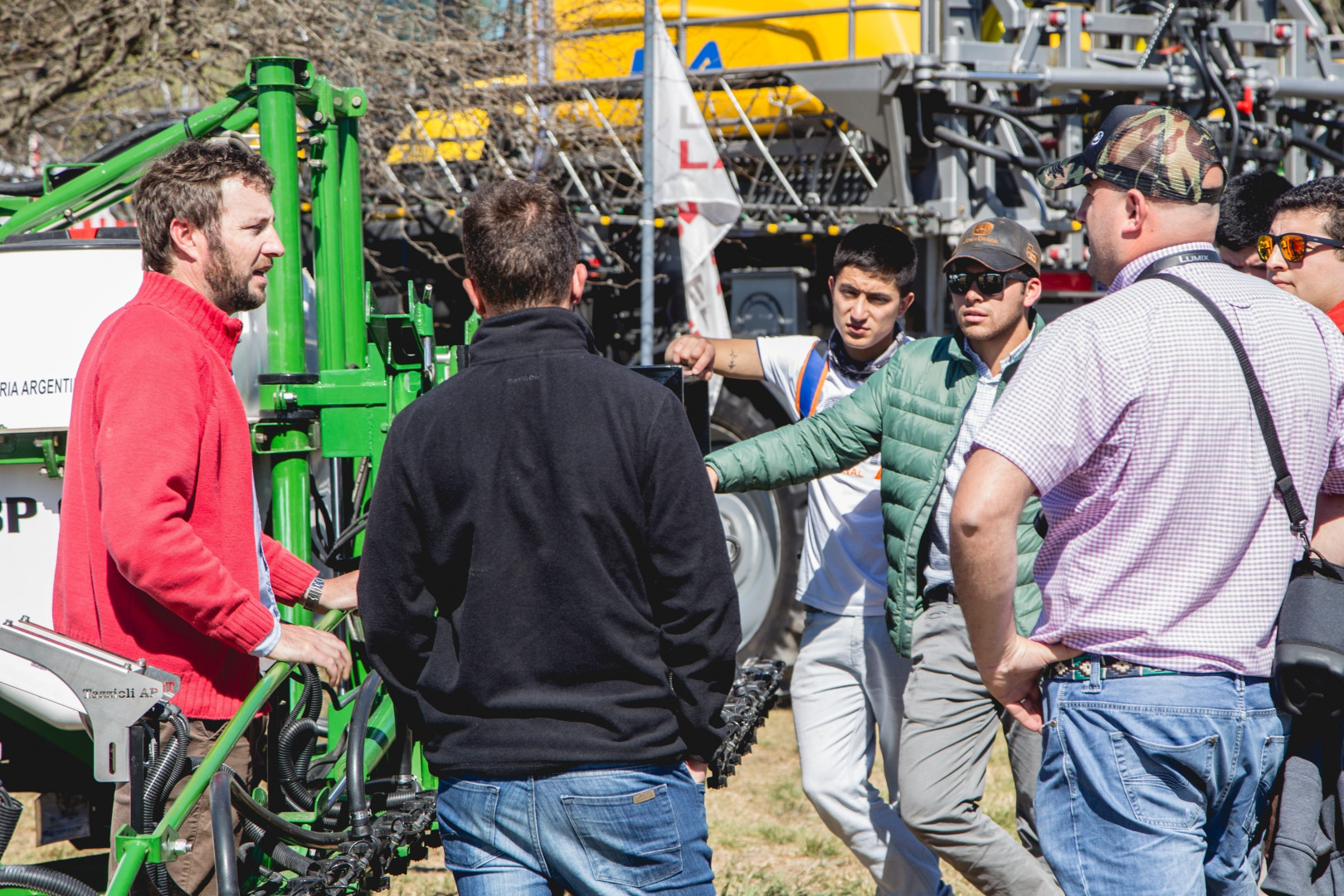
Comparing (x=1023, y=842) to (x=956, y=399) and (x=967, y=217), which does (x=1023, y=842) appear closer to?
(x=956, y=399)

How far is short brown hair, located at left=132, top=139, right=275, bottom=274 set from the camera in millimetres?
2607

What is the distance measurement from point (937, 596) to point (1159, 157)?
4.63ft

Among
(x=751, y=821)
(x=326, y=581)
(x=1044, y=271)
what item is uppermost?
(x=1044, y=271)

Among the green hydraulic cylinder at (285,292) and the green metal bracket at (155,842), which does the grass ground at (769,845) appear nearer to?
the green hydraulic cylinder at (285,292)

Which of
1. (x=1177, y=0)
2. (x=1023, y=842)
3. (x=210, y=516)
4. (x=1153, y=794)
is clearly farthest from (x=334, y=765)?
(x=1177, y=0)

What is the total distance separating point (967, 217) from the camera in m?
5.65

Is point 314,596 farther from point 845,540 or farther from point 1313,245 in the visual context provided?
point 1313,245

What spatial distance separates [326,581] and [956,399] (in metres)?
1.58

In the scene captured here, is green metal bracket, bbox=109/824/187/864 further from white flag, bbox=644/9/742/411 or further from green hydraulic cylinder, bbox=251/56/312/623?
white flag, bbox=644/9/742/411

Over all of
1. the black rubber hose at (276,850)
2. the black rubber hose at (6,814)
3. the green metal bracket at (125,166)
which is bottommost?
the black rubber hose at (276,850)

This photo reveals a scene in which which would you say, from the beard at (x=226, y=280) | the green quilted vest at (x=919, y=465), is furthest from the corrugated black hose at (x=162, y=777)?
the green quilted vest at (x=919, y=465)

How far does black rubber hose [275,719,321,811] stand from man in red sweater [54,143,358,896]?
32cm

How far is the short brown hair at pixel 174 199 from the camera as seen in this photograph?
2607mm

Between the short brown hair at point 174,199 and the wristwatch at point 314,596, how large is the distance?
30.6 inches
